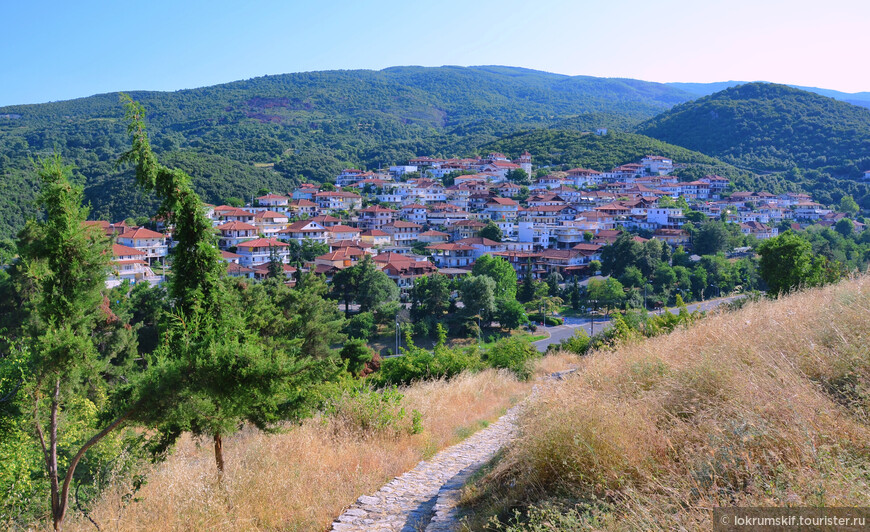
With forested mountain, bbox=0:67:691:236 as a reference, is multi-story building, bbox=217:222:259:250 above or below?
below

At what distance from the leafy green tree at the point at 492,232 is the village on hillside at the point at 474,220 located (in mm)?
105

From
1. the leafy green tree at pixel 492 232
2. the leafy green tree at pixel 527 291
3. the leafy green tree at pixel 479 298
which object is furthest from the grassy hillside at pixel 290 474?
the leafy green tree at pixel 492 232

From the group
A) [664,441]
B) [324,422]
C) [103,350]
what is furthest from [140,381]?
[103,350]

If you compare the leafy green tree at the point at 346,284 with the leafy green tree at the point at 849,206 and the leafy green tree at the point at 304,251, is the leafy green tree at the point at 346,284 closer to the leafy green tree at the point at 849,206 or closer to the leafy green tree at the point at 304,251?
the leafy green tree at the point at 304,251

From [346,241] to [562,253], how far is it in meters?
19.9

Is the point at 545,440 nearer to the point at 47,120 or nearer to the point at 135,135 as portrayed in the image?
the point at 135,135

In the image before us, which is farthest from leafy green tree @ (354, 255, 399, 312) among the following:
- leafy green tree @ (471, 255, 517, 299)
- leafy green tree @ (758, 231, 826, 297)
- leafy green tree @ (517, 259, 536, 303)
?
leafy green tree @ (758, 231, 826, 297)

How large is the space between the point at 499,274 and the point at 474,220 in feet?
61.3

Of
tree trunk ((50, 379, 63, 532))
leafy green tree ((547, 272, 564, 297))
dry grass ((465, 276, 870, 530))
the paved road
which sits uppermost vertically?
dry grass ((465, 276, 870, 530))

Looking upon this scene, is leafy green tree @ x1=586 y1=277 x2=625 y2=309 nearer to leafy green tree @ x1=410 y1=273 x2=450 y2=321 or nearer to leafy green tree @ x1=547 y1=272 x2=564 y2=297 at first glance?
leafy green tree @ x1=547 y1=272 x2=564 y2=297

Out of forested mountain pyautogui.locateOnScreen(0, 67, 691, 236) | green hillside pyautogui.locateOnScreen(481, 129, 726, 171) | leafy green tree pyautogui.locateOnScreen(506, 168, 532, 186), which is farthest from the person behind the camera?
green hillside pyautogui.locateOnScreen(481, 129, 726, 171)

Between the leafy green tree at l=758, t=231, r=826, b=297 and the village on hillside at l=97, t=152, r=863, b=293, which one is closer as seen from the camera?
the leafy green tree at l=758, t=231, r=826, b=297

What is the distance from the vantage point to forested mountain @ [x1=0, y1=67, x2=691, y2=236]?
224 feet

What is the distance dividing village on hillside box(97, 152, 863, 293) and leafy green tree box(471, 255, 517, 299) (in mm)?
2607
